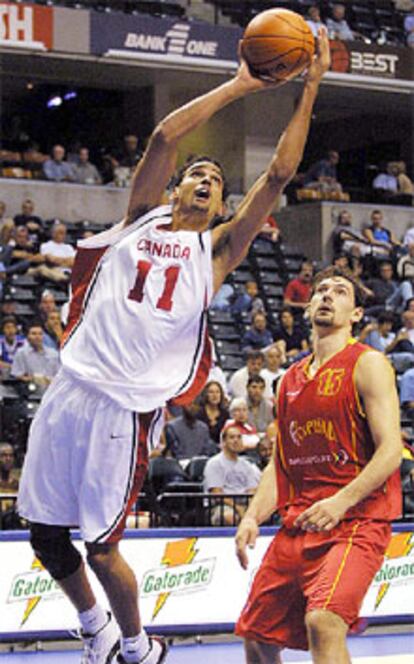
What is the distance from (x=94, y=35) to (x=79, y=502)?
50.1 ft

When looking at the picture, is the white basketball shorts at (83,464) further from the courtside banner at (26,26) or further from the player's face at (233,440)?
the courtside banner at (26,26)

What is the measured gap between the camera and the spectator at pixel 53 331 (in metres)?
13.0

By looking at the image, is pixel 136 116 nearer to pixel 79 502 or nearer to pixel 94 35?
pixel 94 35

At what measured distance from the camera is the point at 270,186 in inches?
221

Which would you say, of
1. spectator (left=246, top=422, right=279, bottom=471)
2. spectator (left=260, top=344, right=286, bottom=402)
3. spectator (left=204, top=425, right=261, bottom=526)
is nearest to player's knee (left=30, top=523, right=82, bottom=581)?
spectator (left=204, top=425, right=261, bottom=526)

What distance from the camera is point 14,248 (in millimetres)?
15523

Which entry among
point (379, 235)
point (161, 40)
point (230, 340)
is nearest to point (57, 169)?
point (161, 40)

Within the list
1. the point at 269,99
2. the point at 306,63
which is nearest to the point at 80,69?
the point at 269,99

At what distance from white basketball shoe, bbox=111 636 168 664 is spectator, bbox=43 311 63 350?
24.1 feet

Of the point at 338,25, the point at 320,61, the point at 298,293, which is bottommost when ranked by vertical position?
the point at 298,293

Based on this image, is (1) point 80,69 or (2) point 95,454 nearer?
(2) point 95,454

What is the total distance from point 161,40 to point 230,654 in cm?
1260

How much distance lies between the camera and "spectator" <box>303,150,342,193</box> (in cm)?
2181

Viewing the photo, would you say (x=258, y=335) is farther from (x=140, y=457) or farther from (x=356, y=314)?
(x=140, y=457)
